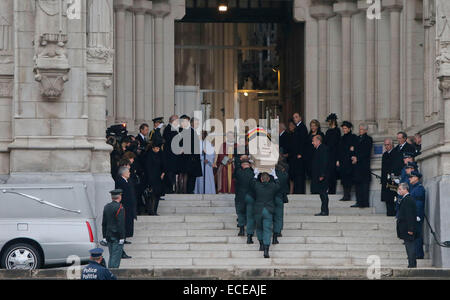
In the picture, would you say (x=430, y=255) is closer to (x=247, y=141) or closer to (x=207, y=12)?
(x=247, y=141)

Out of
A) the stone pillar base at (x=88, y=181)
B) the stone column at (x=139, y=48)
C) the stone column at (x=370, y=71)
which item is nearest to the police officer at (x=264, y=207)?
the stone pillar base at (x=88, y=181)

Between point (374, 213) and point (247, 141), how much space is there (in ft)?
15.1

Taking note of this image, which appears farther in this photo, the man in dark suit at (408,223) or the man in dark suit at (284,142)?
the man in dark suit at (284,142)

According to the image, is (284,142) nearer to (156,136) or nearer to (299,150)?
(299,150)

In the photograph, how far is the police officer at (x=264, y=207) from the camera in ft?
101

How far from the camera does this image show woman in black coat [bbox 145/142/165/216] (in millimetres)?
33594

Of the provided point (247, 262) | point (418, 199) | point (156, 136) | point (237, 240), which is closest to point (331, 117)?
point (156, 136)

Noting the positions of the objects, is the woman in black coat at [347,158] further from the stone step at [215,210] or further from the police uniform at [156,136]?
the police uniform at [156,136]

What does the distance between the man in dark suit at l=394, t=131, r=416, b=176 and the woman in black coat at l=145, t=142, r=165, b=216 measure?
198 inches

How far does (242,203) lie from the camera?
32.1 metres

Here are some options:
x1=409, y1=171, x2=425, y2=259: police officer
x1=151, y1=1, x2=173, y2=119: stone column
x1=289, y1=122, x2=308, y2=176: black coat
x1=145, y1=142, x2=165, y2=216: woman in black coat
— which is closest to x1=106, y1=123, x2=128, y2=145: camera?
x1=145, y1=142, x2=165, y2=216: woman in black coat

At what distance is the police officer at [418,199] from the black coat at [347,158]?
13.0 ft

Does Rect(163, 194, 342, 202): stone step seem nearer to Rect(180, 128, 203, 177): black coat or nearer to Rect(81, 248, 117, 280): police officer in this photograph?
Rect(180, 128, 203, 177): black coat
